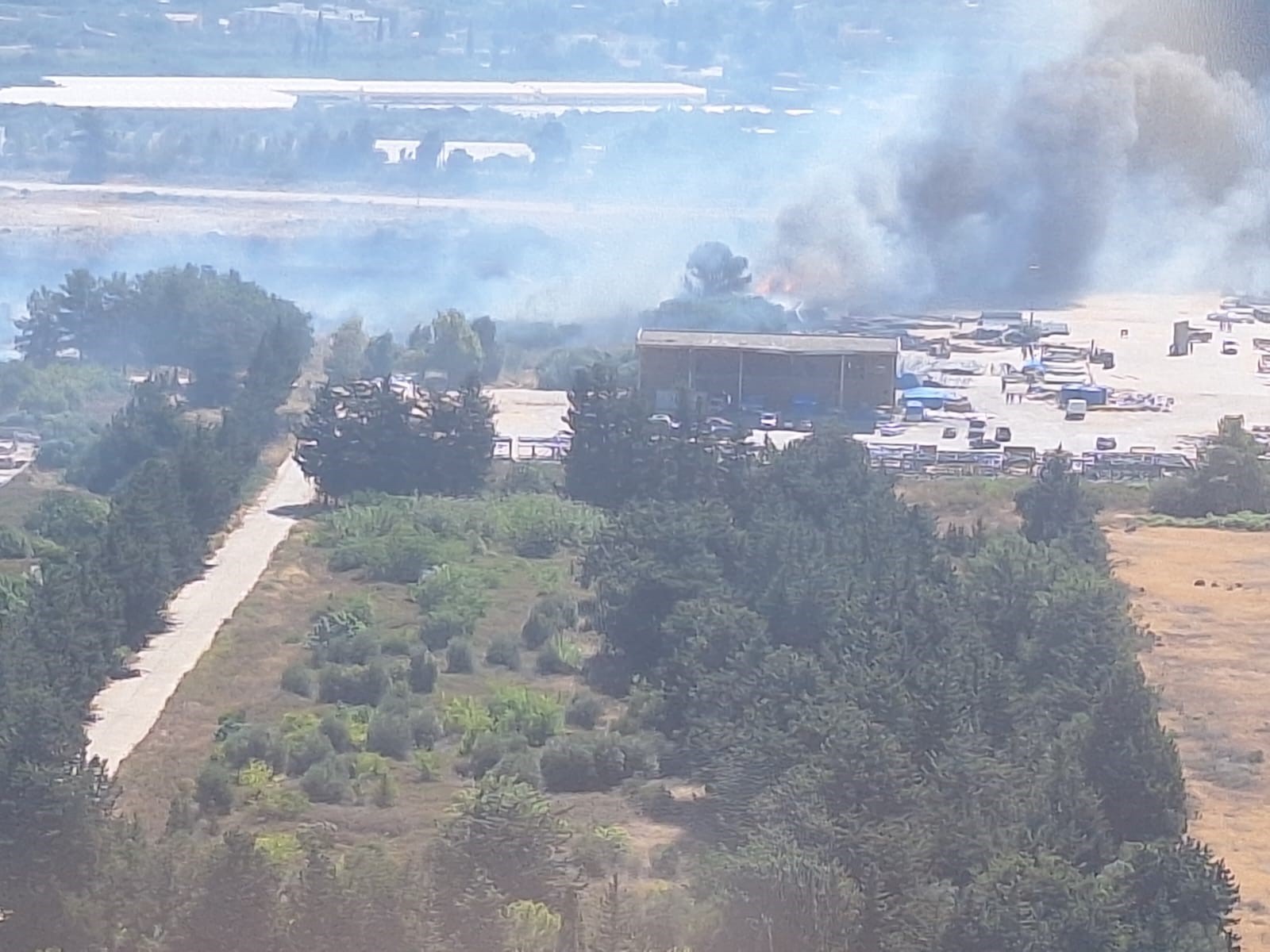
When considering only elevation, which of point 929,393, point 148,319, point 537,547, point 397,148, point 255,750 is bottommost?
point 255,750

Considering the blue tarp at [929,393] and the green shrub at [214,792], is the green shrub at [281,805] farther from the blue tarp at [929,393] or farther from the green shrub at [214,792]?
the blue tarp at [929,393]

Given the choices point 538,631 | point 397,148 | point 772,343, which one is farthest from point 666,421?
point 397,148

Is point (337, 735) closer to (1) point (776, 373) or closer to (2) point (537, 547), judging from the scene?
(2) point (537, 547)

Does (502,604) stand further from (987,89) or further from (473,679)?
(987,89)

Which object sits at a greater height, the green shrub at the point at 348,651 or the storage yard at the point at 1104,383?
the storage yard at the point at 1104,383

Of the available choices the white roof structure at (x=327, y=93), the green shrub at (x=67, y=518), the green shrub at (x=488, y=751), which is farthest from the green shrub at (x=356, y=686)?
the white roof structure at (x=327, y=93)

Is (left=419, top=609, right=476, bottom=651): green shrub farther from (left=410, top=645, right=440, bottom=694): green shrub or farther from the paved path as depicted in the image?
the paved path

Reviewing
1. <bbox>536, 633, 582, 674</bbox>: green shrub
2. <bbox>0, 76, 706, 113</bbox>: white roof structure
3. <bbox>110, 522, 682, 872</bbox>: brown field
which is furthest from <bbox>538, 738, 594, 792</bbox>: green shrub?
→ <bbox>0, 76, 706, 113</bbox>: white roof structure
